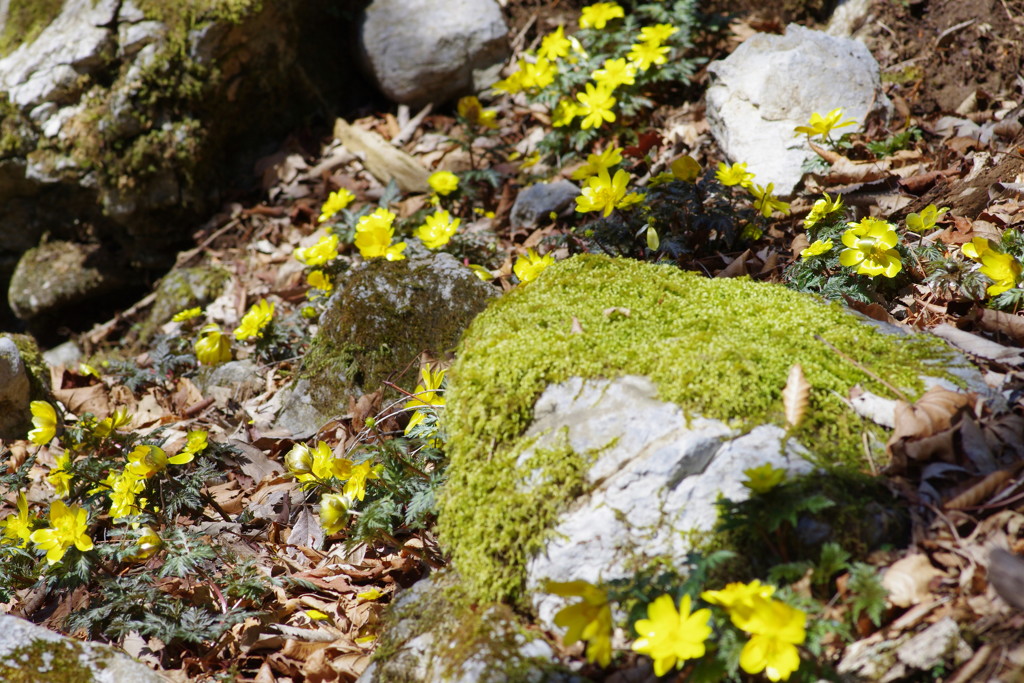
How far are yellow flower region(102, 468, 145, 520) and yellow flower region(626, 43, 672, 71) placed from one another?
4109mm

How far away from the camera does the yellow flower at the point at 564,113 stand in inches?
194

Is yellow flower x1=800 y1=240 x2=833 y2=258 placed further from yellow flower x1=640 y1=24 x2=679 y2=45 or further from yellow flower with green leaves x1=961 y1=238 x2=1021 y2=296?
yellow flower x1=640 y1=24 x2=679 y2=45

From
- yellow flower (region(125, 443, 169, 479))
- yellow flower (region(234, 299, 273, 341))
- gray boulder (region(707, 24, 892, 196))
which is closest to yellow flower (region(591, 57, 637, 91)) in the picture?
gray boulder (region(707, 24, 892, 196))

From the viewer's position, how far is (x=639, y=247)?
360 centimetres

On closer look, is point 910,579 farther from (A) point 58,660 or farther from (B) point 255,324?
(B) point 255,324

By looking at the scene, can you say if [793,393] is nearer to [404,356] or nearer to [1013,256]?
[1013,256]

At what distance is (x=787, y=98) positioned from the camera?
4348 millimetres

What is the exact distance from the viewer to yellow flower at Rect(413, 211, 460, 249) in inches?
156

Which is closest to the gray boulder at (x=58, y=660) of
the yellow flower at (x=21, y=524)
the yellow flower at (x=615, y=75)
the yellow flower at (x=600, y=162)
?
the yellow flower at (x=21, y=524)

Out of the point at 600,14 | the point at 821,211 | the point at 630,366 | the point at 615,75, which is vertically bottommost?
the point at 821,211

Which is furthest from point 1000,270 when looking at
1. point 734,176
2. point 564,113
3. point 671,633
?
point 564,113

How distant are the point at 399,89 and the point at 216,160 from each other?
1736 mm

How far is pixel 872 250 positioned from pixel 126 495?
331 cm

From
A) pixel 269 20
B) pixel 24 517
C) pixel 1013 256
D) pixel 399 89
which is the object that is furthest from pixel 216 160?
pixel 1013 256
